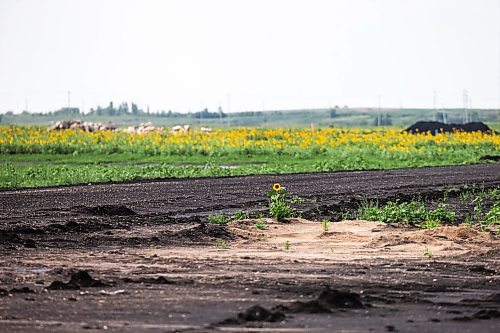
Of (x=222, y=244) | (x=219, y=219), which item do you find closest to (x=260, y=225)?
(x=219, y=219)

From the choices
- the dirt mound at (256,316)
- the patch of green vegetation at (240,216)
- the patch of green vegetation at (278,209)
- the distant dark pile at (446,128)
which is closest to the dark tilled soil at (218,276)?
the dirt mound at (256,316)

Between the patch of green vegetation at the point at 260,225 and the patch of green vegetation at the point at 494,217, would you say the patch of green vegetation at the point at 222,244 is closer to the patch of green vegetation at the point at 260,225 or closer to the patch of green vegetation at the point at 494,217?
the patch of green vegetation at the point at 260,225

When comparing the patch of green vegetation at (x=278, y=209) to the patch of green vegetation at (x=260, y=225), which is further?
the patch of green vegetation at (x=278, y=209)

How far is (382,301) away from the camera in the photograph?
36.3ft

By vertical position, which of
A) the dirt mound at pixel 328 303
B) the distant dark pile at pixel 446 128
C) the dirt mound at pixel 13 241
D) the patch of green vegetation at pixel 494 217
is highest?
the dirt mound at pixel 328 303

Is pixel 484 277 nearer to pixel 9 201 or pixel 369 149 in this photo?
pixel 9 201

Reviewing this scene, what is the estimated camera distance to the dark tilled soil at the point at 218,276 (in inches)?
390

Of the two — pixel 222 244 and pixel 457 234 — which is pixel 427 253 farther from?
pixel 222 244

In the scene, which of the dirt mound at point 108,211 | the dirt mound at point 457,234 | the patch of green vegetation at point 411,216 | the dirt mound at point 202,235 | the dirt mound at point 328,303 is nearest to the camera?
the dirt mound at point 328,303

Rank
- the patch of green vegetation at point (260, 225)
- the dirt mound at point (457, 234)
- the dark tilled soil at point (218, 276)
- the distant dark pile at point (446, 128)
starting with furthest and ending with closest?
the distant dark pile at point (446, 128)
the patch of green vegetation at point (260, 225)
the dirt mound at point (457, 234)
the dark tilled soil at point (218, 276)

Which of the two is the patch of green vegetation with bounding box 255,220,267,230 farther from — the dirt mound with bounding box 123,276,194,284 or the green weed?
the dirt mound with bounding box 123,276,194,284

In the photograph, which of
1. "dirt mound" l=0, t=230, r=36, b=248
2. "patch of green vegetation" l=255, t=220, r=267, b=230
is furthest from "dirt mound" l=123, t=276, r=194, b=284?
"patch of green vegetation" l=255, t=220, r=267, b=230

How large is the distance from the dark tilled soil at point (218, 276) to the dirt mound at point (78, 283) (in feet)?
0.08

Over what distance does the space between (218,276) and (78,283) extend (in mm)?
1744
